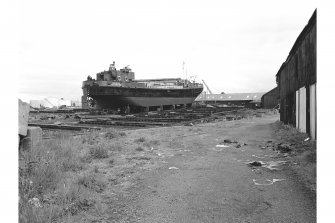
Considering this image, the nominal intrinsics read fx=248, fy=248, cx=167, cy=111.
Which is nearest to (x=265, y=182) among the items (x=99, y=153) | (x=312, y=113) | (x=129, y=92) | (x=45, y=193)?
(x=45, y=193)

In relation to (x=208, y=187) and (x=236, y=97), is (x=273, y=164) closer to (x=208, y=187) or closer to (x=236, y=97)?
(x=208, y=187)

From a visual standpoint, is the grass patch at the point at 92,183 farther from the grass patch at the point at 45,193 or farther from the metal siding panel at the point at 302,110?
the metal siding panel at the point at 302,110

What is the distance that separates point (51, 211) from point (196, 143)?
7157 millimetres

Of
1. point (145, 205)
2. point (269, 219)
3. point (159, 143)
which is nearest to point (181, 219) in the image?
point (145, 205)


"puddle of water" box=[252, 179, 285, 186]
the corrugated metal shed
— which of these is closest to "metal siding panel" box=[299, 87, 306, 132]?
"puddle of water" box=[252, 179, 285, 186]

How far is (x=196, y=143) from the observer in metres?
9.98

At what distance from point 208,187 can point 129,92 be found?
92.1 ft

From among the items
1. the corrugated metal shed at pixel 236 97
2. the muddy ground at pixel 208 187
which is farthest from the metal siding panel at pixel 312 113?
the corrugated metal shed at pixel 236 97

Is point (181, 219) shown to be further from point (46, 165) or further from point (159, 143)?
point (159, 143)

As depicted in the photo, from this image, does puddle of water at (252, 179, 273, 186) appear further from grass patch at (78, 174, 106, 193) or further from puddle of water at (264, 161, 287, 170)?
grass patch at (78, 174, 106, 193)

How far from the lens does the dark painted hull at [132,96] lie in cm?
3106

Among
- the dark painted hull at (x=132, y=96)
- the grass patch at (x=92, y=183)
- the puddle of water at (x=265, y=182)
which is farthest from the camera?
the dark painted hull at (x=132, y=96)

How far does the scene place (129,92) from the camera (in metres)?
32.0

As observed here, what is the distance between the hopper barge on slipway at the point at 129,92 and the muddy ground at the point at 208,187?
24113 millimetres
